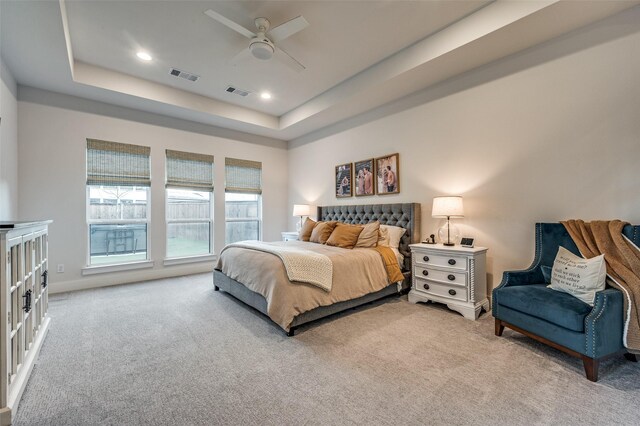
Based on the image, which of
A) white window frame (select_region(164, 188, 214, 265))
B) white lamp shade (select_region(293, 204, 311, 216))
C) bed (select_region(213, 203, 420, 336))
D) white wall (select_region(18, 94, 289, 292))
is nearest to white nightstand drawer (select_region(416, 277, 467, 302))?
bed (select_region(213, 203, 420, 336))

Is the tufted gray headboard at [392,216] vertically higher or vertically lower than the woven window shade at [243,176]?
lower

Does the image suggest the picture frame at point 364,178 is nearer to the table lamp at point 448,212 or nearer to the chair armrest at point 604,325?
the table lamp at point 448,212

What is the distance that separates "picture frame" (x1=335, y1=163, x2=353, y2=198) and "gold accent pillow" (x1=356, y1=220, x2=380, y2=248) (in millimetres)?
1274

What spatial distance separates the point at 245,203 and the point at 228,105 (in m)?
2.06

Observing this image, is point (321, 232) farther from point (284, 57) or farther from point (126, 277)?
point (126, 277)

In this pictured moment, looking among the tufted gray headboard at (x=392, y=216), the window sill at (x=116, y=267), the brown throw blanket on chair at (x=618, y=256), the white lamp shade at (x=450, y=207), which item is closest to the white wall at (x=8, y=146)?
the window sill at (x=116, y=267)

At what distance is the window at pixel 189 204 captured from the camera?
5.00m

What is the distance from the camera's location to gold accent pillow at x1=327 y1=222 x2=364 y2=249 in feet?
12.7

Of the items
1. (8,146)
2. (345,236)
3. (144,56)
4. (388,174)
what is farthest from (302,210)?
(8,146)

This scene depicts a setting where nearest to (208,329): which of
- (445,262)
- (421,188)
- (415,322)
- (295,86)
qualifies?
(415,322)

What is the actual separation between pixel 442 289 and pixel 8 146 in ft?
18.1

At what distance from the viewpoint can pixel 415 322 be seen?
2.90 metres

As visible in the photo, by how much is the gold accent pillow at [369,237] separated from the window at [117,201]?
370cm

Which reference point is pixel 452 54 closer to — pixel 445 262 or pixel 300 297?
pixel 445 262
